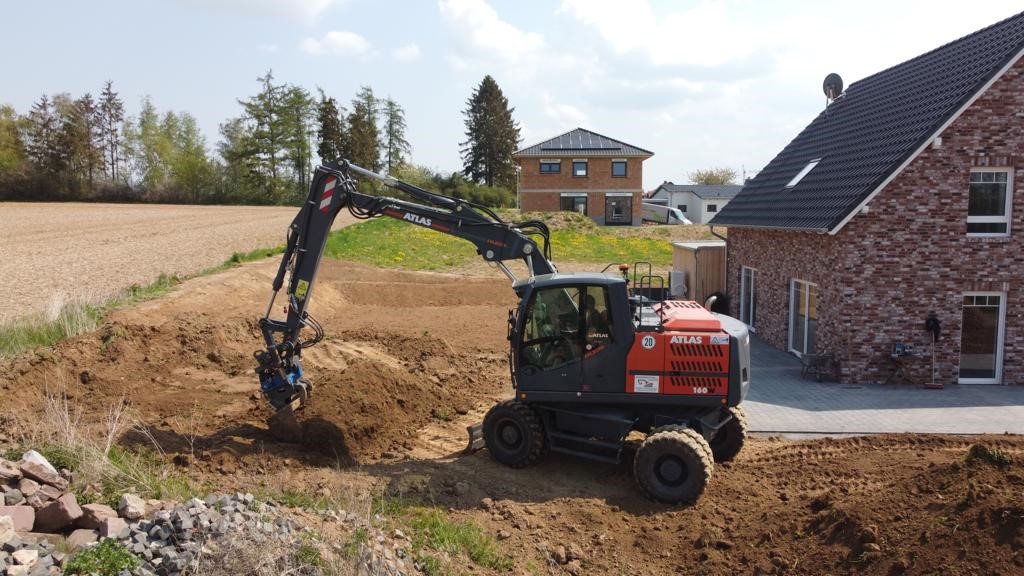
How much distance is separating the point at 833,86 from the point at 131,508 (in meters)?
20.9

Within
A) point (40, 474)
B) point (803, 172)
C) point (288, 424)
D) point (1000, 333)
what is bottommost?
point (288, 424)

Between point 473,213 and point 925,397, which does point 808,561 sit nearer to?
point 473,213

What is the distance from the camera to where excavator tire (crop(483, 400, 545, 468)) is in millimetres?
9312

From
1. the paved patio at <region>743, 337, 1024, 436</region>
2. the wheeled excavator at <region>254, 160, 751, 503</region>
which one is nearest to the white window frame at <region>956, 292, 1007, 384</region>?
the paved patio at <region>743, 337, 1024, 436</region>

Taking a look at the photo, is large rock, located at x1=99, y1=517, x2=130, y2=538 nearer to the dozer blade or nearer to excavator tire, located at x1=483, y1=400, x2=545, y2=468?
excavator tire, located at x1=483, y1=400, x2=545, y2=468

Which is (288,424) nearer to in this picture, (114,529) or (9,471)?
(9,471)

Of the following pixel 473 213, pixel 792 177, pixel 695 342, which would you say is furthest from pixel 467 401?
pixel 792 177

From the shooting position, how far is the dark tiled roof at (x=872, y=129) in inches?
548

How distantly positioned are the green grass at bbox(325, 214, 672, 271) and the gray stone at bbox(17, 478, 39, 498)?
81.3ft

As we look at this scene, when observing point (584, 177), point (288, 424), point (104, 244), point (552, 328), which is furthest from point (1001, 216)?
point (584, 177)

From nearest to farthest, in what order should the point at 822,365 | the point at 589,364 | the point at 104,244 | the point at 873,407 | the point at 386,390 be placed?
the point at 589,364
the point at 386,390
the point at 873,407
the point at 822,365
the point at 104,244

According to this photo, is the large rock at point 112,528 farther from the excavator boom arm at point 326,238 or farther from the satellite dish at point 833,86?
the satellite dish at point 833,86

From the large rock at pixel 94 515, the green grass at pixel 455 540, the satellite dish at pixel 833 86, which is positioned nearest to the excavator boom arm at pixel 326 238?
the green grass at pixel 455 540

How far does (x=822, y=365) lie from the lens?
47.3 feet
